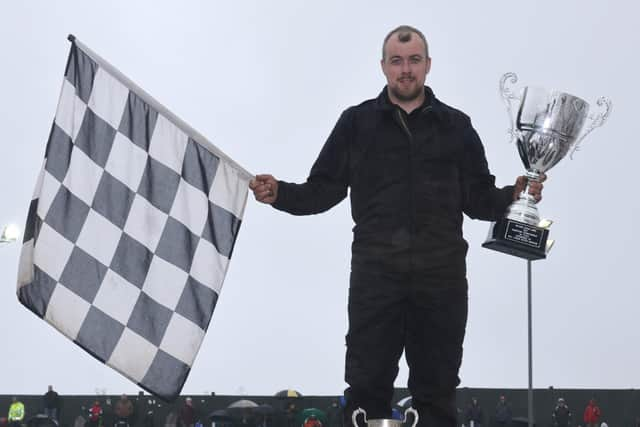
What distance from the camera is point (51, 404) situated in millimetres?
21016

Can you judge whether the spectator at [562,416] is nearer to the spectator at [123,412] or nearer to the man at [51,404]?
the spectator at [123,412]

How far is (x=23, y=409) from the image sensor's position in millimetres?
20938

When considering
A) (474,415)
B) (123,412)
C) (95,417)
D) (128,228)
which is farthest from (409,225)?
(123,412)

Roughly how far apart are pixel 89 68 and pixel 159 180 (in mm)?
521

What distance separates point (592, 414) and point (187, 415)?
7922 mm

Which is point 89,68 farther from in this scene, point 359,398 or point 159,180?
point 359,398

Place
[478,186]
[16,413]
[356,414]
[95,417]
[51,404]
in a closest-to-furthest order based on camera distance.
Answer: [356,414], [478,186], [95,417], [16,413], [51,404]

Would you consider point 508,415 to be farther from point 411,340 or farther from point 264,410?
point 411,340

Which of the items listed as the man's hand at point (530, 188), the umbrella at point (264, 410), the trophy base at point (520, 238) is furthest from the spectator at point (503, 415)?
the man's hand at point (530, 188)

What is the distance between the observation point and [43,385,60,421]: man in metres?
21.0

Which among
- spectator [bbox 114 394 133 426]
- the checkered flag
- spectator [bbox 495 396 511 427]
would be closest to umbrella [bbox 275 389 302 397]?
spectator [bbox 114 394 133 426]

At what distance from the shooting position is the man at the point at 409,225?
11.1 ft

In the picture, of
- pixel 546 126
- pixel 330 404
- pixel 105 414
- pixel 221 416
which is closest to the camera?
pixel 546 126

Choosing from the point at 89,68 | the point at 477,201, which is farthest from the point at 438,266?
the point at 89,68
